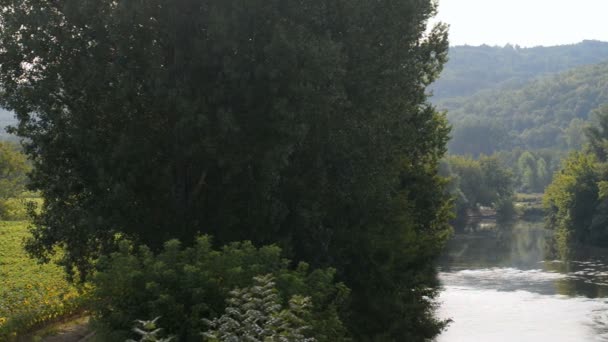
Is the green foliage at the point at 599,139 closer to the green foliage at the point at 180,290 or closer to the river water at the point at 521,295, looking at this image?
the river water at the point at 521,295

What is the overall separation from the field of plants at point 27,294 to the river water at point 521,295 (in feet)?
62.2

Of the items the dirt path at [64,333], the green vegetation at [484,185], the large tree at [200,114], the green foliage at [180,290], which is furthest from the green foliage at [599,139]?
the green foliage at [180,290]

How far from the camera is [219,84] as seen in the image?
21.7 meters

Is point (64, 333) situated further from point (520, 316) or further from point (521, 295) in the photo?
point (521, 295)

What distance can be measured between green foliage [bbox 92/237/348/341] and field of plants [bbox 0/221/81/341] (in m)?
1.17

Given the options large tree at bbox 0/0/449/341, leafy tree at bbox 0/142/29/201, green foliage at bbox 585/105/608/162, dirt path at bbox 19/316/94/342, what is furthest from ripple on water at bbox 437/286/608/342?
green foliage at bbox 585/105/608/162

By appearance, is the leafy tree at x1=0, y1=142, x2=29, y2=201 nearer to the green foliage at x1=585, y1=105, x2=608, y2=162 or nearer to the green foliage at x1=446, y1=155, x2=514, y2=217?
the green foliage at x1=585, y1=105, x2=608, y2=162

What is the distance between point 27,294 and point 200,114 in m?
8.80

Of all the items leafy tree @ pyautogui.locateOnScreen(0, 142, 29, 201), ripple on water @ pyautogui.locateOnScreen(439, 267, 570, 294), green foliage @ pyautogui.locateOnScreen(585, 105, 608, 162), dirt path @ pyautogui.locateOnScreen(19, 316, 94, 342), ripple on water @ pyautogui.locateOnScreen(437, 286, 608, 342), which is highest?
green foliage @ pyautogui.locateOnScreen(585, 105, 608, 162)

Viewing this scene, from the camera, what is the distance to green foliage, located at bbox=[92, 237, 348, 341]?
45.1 feet

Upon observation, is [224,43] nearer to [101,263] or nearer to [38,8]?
[38,8]

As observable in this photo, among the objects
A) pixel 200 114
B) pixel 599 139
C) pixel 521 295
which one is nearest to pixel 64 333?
pixel 200 114

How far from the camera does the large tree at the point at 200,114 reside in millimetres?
21172

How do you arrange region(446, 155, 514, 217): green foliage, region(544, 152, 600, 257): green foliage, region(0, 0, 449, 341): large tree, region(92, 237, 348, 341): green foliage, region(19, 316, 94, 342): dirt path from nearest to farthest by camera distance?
region(92, 237, 348, 341): green foliage
region(19, 316, 94, 342): dirt path
region(0, 0, 449, 341): large tree
region(544, 152, 600, 257): green foliage
region(446, 155, 514, 217): green foliage
